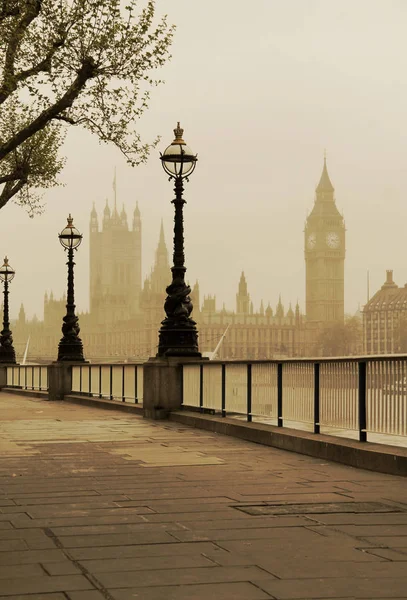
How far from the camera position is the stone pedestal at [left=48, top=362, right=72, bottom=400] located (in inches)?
1115

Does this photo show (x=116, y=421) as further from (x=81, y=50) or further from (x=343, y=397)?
(x=81, y=50)

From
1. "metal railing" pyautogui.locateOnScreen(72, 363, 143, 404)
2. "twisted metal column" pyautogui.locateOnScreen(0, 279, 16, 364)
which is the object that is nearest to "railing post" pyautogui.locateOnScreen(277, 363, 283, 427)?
"metal railing" pyautogui.locateOnScreen(72, 363, 143, 404)

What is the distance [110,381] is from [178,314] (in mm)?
5943

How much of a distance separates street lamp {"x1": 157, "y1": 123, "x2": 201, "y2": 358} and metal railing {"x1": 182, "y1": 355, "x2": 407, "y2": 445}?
4.85ft

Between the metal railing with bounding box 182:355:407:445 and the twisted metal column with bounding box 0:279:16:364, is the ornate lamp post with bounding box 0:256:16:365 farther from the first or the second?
the metal railing with bounding box 182:355:407:445

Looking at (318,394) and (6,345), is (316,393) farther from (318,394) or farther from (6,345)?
(6,345)

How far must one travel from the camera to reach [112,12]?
2281 centimetres

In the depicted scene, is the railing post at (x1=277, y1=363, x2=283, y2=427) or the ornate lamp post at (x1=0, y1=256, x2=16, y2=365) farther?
the ornate lamp post at (x1=0, y1=256, x2=16, y2=365)

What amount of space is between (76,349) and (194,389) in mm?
13026

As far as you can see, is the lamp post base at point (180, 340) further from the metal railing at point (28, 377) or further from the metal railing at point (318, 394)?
the metal railing at point (28, 377)

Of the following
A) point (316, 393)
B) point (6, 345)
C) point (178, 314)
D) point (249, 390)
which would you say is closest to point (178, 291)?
point (178, 314)

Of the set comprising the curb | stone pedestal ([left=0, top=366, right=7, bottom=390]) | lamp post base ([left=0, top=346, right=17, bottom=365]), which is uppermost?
lamp post base ([left=0, top=346, right=17, bottom=365])

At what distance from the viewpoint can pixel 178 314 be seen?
1786 centimetres

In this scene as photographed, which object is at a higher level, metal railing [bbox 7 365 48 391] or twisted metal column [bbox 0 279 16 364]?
twisted metal column [bbox 0 279 16 364]
